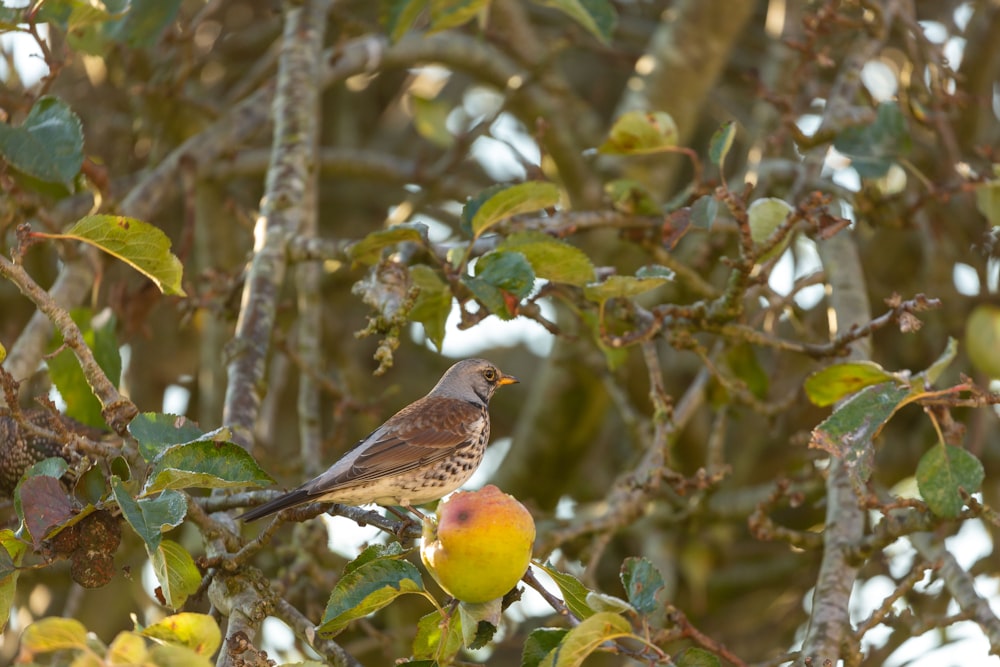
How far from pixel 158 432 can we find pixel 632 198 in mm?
2240

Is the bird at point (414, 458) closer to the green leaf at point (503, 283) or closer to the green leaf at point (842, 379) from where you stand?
the green leaf at point (503, 283)

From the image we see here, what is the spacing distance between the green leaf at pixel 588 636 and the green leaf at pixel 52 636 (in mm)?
908

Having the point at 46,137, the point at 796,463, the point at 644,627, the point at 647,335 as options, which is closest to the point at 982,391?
the point at 647,335

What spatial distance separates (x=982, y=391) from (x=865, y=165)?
5.25 feet

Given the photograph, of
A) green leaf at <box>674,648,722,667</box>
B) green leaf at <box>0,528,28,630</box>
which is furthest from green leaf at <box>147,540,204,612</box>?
green leaf at <box>674,648,722,667</box>

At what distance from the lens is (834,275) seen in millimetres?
4594

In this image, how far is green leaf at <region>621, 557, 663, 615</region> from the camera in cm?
262

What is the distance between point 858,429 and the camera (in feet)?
9.78

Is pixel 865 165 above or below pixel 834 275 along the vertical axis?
above

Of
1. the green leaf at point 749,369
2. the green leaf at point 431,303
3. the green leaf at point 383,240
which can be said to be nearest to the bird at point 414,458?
the green leaf at point 431,303

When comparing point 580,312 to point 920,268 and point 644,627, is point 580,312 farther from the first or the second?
point 920,268

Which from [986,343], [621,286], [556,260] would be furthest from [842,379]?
[986,343]

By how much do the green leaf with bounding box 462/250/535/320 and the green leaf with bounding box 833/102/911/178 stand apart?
1.87 meters

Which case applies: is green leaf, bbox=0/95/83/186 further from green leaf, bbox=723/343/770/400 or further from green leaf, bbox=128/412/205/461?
green leaf, bbox=723/343/770/400
